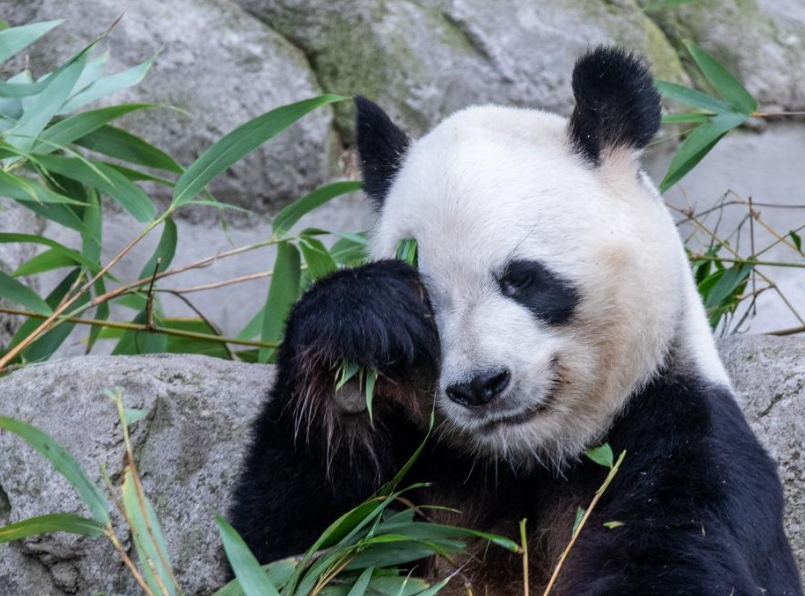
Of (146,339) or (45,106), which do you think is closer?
(45,106)

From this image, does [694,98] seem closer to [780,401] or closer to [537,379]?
[780,401]

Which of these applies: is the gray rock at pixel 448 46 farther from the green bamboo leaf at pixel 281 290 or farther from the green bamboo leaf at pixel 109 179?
the green bamboo leaf at pixel 109 179

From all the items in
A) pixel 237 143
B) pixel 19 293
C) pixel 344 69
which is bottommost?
pixel 344 69

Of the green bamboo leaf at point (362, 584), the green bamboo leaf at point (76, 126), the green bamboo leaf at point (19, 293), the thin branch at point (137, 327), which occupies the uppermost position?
the green bamboo leaf at point (76, 126)

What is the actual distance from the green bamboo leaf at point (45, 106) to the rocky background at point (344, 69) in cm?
247

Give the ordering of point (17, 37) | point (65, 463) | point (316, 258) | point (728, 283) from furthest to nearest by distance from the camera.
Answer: point (728, 283) → point (316, 258) → point (17, 37) → point (65, 463)

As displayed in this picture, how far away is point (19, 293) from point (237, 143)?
74cm

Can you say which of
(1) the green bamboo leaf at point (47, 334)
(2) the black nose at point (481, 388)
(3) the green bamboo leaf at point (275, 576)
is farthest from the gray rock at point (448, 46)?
(3) the green bamboo leaf at point (275, 576)

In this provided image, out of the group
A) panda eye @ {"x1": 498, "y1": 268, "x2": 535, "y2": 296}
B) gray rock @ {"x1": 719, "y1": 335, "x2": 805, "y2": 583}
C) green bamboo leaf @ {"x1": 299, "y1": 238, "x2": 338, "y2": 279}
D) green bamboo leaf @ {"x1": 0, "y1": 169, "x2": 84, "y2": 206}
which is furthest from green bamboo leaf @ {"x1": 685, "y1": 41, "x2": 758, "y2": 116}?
green bamboo leaf @ {"x1": 0, "y1": 169, "x2": 84, "y2": 206}

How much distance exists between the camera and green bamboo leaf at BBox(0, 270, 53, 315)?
3.09m

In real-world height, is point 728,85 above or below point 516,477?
above

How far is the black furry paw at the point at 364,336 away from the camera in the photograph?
224 centimetres

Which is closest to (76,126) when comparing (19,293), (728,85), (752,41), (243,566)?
(19,293)

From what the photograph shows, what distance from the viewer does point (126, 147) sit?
317cm
